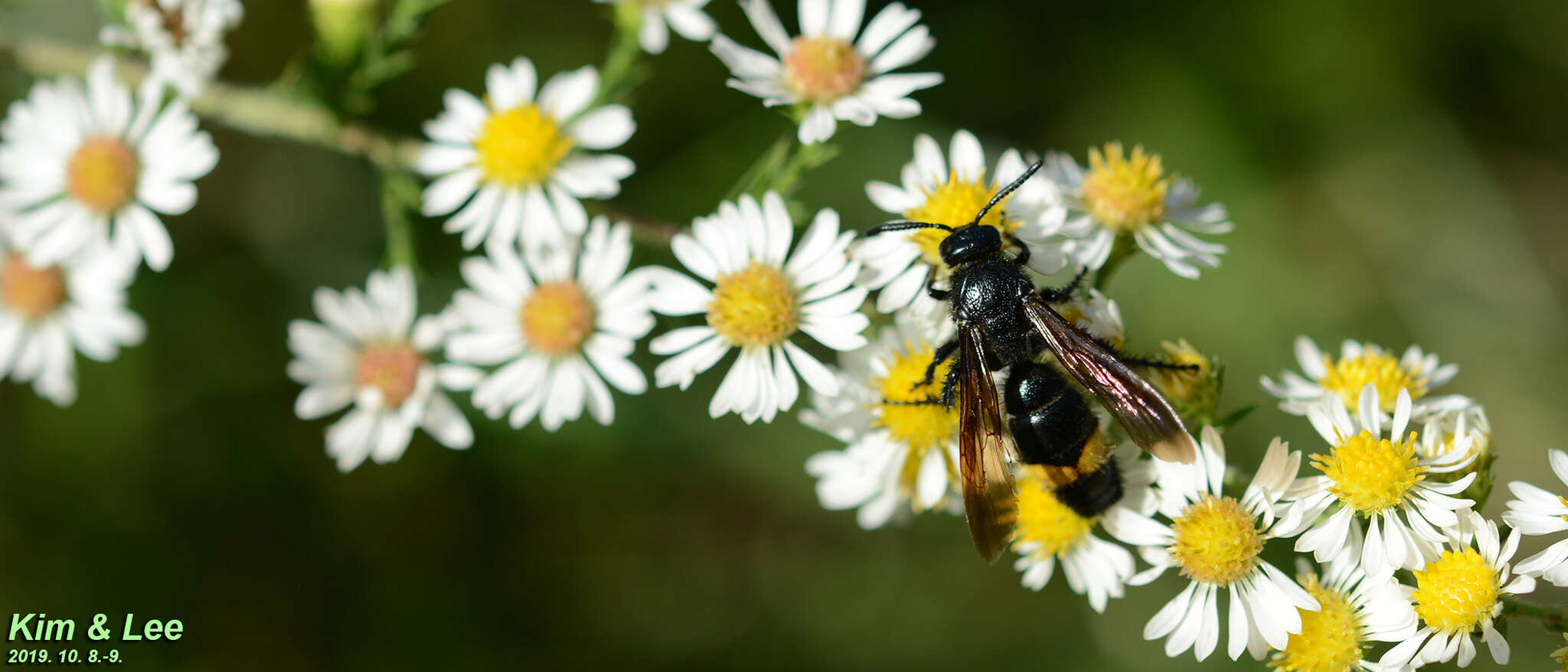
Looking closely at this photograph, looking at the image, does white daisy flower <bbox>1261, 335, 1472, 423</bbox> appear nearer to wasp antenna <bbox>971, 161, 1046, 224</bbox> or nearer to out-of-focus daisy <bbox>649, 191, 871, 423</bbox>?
wasp antenna <bbox>971, 161, 1046, 224</bbox>

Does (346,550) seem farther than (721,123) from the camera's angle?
No

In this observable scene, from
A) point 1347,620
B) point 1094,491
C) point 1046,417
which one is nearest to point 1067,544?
point 1094,491

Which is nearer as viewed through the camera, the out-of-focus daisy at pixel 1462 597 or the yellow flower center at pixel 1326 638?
the out-of-focus daisy at pixel 1462 597

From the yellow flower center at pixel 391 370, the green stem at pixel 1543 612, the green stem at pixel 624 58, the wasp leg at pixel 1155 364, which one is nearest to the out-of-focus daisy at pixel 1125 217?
the wasp leg at pixel 1155 364

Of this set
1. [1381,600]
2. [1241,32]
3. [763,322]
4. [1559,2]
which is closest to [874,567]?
[763,322]

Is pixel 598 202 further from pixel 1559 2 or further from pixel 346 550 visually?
pixel 1559 2

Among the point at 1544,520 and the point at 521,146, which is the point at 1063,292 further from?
the point at 521,146

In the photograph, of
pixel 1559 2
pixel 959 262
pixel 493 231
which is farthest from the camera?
pixel 1559 2

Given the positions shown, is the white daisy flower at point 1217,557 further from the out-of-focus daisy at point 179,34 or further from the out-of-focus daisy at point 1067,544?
the out-of-focus daisy at point 179,34
